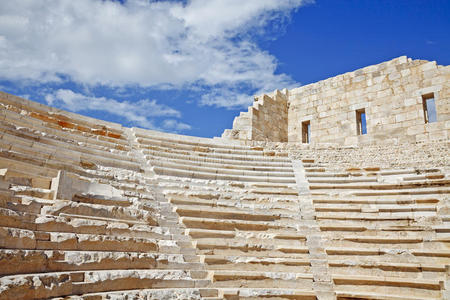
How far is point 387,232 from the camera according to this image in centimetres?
643

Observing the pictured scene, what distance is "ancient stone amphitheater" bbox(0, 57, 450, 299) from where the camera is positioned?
4.13 m

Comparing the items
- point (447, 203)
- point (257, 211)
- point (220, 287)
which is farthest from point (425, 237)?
point (220, 287)

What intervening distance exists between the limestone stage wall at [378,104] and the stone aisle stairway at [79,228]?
27.4ft

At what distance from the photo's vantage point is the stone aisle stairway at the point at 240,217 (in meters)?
5.38

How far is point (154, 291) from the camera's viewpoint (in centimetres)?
421

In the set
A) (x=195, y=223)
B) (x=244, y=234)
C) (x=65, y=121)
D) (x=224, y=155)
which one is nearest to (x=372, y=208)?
(x=244, y=234)

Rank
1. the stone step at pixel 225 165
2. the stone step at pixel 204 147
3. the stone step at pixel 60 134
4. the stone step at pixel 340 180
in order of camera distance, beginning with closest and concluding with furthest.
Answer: the stone step at pixel 60 134 → the stone step at pixel 340 180 → the stone step at pixel 225 165 → the stone step at pixel 204 147

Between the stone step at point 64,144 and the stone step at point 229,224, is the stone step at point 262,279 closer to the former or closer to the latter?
the stone step at point 229,224

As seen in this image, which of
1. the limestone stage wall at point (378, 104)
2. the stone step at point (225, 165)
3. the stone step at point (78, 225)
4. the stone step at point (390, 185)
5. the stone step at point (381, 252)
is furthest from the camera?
the limestone stage wall at point (378, 104)

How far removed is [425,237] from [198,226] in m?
3.45

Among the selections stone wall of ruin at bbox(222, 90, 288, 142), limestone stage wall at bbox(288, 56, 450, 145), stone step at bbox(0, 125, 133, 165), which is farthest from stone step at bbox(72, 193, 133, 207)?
limestone stage wall at bbox(288, 56, 450, 145)

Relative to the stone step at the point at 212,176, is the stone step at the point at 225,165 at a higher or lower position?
higher

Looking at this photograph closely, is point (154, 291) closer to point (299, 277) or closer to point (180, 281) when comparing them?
point (180, 281)

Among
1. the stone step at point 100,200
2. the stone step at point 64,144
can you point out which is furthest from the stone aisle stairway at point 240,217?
the stone step at point 100,200
